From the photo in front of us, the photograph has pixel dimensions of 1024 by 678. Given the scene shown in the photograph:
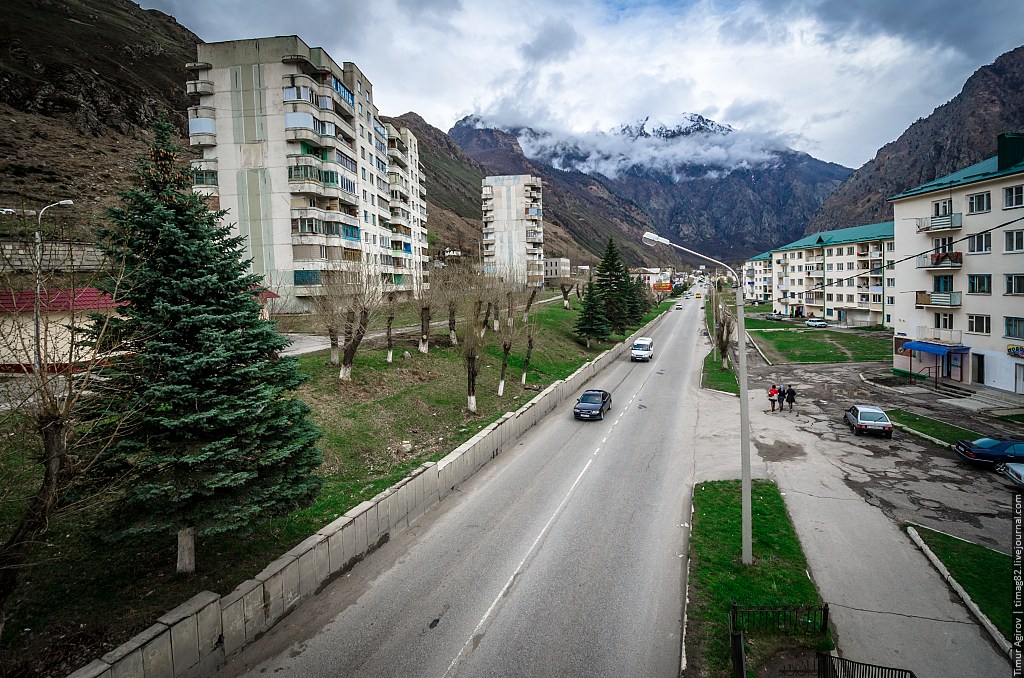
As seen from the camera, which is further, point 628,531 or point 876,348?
point 876,348

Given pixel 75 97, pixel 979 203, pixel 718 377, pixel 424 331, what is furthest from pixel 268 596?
pixel 75 97

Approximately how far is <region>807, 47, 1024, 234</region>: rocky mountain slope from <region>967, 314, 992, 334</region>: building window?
13428cm

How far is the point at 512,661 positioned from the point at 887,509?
1313cm

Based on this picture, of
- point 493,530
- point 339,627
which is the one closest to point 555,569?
point 493,530

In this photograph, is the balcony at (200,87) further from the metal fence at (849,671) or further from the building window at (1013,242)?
the building window at (1013,242)

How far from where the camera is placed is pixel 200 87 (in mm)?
43438

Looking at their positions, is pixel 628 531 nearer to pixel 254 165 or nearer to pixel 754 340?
pixel 254 165

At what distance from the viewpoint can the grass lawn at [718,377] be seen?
3466 cm

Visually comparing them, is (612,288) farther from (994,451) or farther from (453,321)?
(994,451)

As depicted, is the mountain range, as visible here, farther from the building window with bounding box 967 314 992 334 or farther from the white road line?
the building window with bounding box 967 314 992 334

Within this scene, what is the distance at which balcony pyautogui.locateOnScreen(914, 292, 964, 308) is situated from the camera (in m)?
32.5

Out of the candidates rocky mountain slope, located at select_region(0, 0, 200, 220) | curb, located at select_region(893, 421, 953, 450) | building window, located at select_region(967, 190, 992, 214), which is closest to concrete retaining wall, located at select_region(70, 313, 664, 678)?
curb, located at select_region(893, 421, 953, 450)

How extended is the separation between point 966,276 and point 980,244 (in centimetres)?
211

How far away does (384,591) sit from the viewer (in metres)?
11.1
